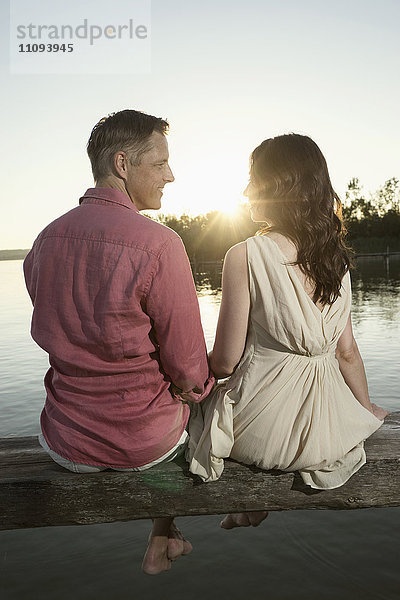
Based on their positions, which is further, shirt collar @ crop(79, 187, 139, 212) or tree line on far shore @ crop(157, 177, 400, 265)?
tree line on far shore @ crop(157, 177, 400, 265)

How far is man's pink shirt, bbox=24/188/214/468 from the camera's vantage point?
2.06 meters

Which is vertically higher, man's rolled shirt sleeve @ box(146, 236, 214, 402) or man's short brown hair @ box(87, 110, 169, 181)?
man's short brown hair @ box(87, 110, 169, 181)

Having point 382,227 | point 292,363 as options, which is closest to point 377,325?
point 292,363

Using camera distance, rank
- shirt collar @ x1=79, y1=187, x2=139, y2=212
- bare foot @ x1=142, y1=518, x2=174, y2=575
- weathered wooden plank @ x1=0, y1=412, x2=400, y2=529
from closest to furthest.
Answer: shirt collar @ x1=79, y1=187, x2=139, y2=212 < weathered wooden plank @ x1=0, y1=412, x2=400, y2=529 < bare foot @ x1=142, y1=518, x2=174, y2=575

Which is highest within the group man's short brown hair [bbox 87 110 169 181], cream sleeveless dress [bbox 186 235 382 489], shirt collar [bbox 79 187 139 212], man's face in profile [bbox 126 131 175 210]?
man's short brown hair [bbox 87 110 169 181]

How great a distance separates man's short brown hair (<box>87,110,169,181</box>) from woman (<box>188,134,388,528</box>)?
1.67ft

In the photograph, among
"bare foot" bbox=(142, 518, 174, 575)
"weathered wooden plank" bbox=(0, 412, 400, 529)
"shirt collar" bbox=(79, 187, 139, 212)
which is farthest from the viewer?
"bare foot" bbox=(142, 518, 174, 575)

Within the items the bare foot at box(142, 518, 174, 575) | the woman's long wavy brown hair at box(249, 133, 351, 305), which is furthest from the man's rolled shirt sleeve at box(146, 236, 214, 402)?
the bare foot at box(142, 518, 174, 575)

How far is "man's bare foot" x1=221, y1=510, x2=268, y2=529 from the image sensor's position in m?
2.68

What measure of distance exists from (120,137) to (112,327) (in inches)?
28.6

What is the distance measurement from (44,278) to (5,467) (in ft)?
2.96

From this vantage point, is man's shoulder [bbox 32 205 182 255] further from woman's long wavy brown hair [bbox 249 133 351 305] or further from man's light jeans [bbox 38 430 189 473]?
man's light jeans [bbox 38 430 189 473]

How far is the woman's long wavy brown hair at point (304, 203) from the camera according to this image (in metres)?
2.36

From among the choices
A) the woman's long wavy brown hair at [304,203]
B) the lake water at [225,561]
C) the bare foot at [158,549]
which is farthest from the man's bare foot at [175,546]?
the woman's long wavy brown hair at [304,203]
